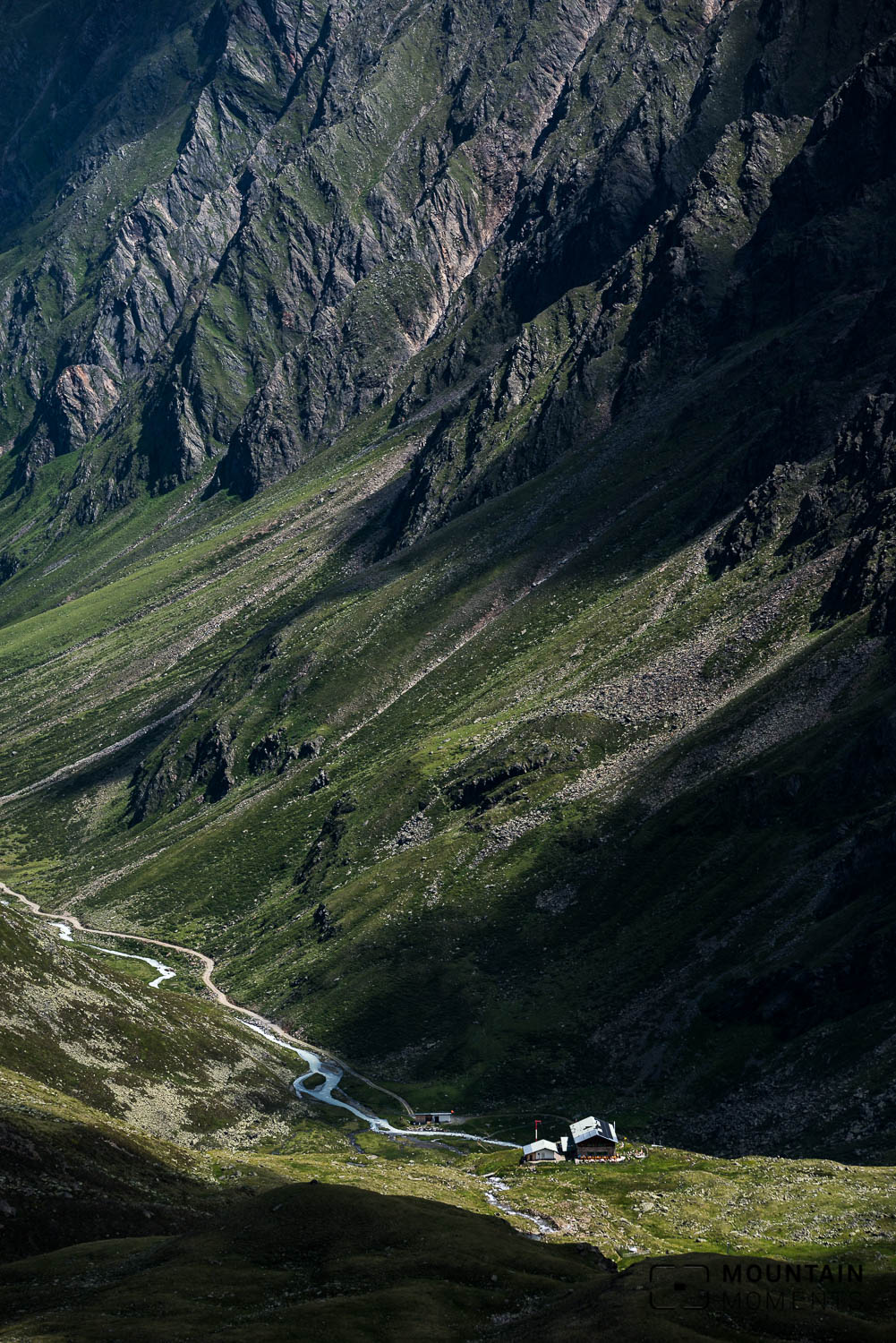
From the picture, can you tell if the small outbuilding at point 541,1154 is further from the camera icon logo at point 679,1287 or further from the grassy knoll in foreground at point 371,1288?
the camera icon logo at point 679,1287

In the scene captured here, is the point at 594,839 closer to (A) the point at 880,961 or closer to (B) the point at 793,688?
(B) the point at 793,688

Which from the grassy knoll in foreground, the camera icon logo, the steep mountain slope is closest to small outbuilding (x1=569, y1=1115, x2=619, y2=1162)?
the steep mountain slope

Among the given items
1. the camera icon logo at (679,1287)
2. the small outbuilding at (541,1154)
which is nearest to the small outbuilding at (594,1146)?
the small outbuilding at (541,1154)

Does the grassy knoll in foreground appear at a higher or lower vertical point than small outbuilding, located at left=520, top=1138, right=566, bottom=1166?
higher

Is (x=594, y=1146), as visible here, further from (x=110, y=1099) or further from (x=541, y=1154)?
(x=110, y=1099)

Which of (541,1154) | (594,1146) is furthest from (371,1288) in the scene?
(541,1154)

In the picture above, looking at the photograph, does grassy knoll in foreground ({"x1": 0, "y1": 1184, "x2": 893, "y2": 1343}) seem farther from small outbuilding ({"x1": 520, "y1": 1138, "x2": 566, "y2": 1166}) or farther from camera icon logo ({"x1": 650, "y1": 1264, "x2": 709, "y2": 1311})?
small outbuilding ({"x1": 520, "y1": 1138, "x2": 566, "y2": 1166})

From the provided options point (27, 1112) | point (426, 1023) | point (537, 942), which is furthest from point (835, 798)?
point (27, 1112)

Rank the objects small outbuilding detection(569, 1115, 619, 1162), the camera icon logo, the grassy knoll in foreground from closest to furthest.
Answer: the grassy knoll in foreground
the camera icon logo
small outbuilding detection(569, 1115, 619, 1162)
